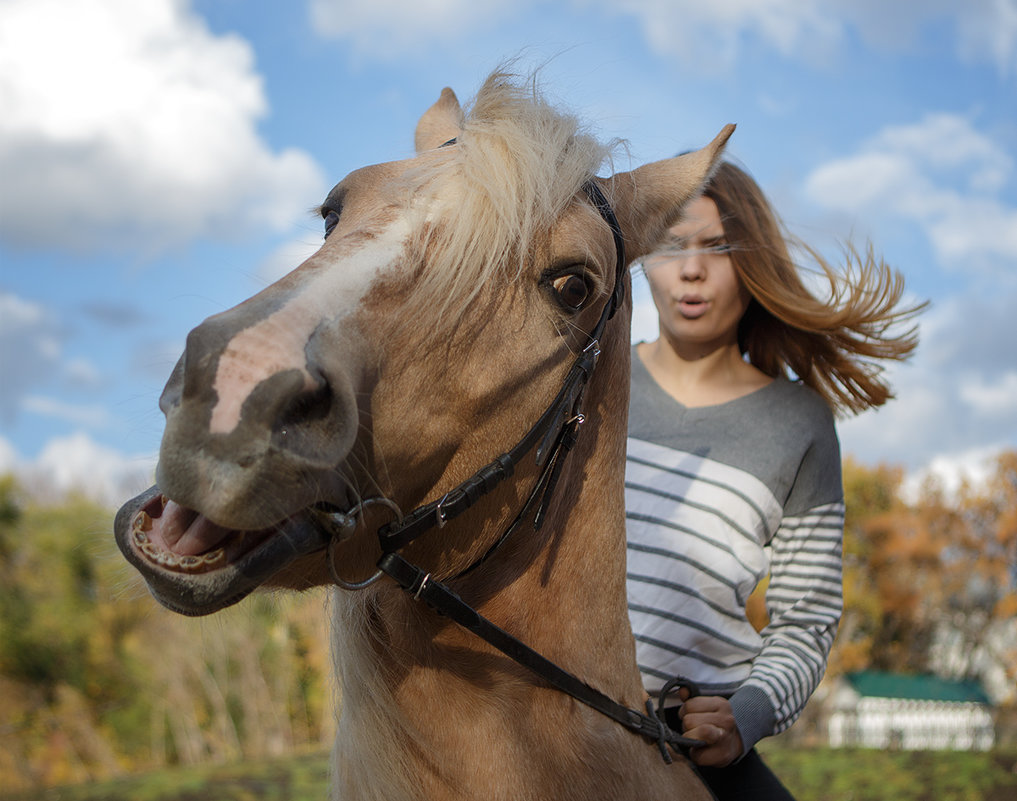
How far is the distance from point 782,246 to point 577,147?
1.56 metres

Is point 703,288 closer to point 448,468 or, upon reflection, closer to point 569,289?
point 569,289

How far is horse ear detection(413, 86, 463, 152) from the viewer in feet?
9.22

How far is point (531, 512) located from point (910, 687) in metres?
41.7

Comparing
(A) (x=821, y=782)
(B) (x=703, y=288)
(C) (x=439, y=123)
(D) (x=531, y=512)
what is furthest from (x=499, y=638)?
(A) (x=821, y=782)

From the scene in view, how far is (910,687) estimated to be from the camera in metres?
36.9

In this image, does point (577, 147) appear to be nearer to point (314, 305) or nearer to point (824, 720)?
point (314, 305)

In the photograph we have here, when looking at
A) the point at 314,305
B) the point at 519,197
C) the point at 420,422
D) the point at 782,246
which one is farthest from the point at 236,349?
the point at 782,246

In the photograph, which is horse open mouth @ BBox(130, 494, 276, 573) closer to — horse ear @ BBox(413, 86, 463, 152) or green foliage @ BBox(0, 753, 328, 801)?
horse ear @ BBox(413, 86, 463, 152)

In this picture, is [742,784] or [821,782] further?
[821,782]

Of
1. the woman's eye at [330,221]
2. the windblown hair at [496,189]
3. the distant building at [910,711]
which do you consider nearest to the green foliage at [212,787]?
the woman's eye at [330,221]

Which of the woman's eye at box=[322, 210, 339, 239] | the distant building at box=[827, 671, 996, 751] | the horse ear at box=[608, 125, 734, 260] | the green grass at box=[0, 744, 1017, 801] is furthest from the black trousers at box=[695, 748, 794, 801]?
the distant building at box=[827, 671, 996, 751]

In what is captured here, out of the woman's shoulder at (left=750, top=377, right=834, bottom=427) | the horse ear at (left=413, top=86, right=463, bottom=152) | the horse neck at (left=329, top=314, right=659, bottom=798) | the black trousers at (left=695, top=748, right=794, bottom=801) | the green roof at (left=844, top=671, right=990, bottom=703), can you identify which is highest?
the horse ear at (left=413, top=86, right=463, bottom=152)

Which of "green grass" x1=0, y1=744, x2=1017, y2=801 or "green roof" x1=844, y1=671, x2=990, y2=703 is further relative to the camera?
"green roof" x1=844, y1=671, x2=990, y2=703

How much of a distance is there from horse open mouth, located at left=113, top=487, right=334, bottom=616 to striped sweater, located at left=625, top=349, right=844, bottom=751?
5.83ft
